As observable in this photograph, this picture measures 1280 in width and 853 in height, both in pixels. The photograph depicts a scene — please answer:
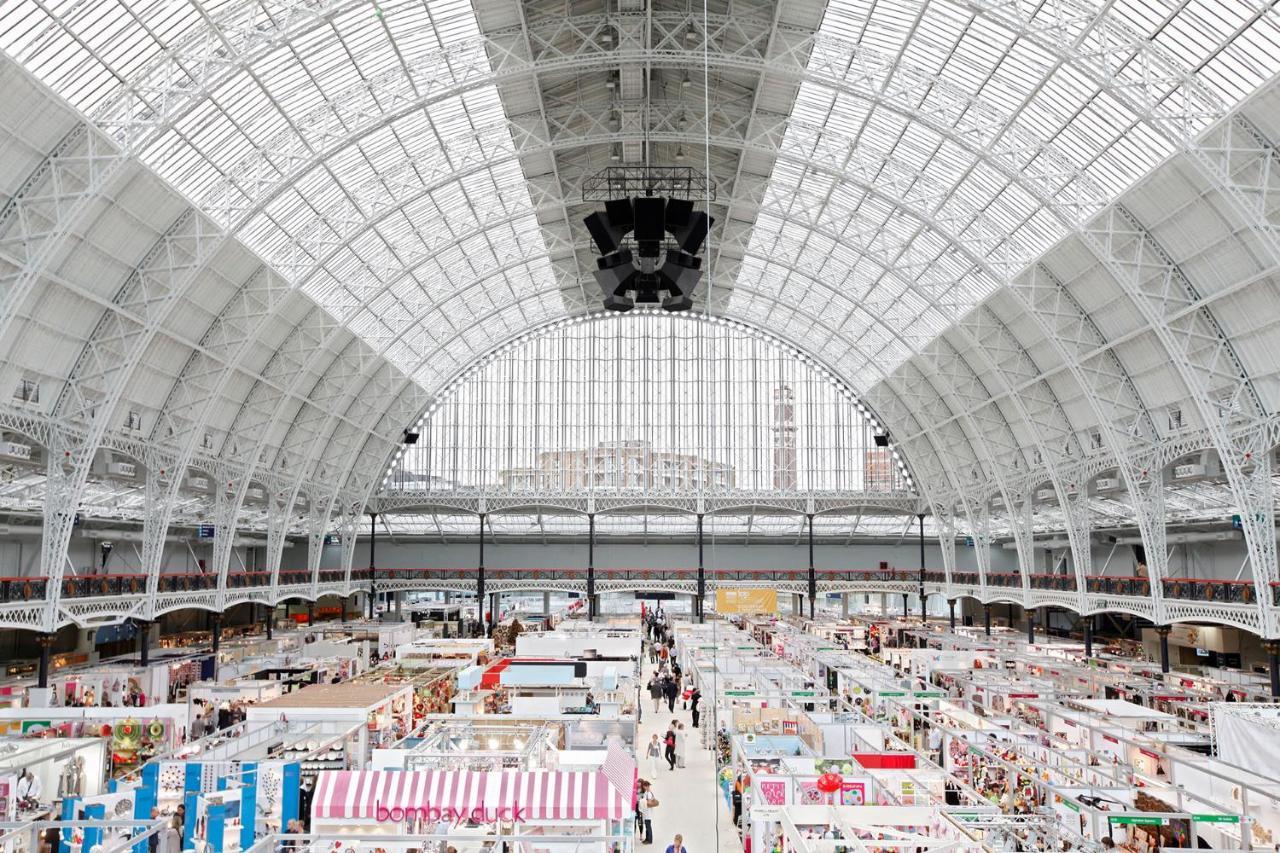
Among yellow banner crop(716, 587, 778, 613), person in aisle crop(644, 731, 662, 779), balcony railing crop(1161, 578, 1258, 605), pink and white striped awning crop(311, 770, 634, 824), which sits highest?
balcony railing crop(1161, 578, 1258, 605)

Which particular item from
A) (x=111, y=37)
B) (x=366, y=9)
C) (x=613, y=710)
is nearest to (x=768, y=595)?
(x=613, y=710)

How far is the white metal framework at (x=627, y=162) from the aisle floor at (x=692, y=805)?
55.4 ft

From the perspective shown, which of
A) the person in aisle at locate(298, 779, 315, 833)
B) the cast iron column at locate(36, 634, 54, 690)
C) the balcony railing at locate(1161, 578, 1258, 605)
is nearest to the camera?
the person in aisle at locate(298, 779, 315, 833)

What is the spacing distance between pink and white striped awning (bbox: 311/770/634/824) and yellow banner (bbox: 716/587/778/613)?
23939 mm

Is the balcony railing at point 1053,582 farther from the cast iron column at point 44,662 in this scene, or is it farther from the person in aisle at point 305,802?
the cast iron column at point 44,662

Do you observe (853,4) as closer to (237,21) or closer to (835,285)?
(237,21)

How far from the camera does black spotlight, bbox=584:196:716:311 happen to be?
2333 cm

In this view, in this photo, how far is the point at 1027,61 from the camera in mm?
26469

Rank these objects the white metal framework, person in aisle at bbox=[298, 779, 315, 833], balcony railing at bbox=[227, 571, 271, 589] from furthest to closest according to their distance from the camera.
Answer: balcony railing at bbox=[227, 571, 271, 589]
the white metal framework
person in aisle at bbox=[298, 779, 315, 833]

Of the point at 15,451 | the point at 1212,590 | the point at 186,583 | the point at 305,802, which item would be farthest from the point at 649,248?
the point at 186,583

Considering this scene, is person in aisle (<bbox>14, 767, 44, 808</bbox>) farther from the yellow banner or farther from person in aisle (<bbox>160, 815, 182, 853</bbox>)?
the yellow banner

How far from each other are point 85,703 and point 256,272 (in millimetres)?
14840

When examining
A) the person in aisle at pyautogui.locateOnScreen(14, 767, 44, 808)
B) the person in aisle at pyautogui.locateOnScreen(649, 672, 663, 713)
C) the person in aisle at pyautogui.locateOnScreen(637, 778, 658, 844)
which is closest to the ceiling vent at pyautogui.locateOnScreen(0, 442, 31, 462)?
the person in aisle at pyautogui.locateOnScreen(14, 767, 44, 808)

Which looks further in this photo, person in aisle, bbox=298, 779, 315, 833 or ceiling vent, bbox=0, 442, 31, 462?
ceiling vent, bbox=0, 442, 31, 462
